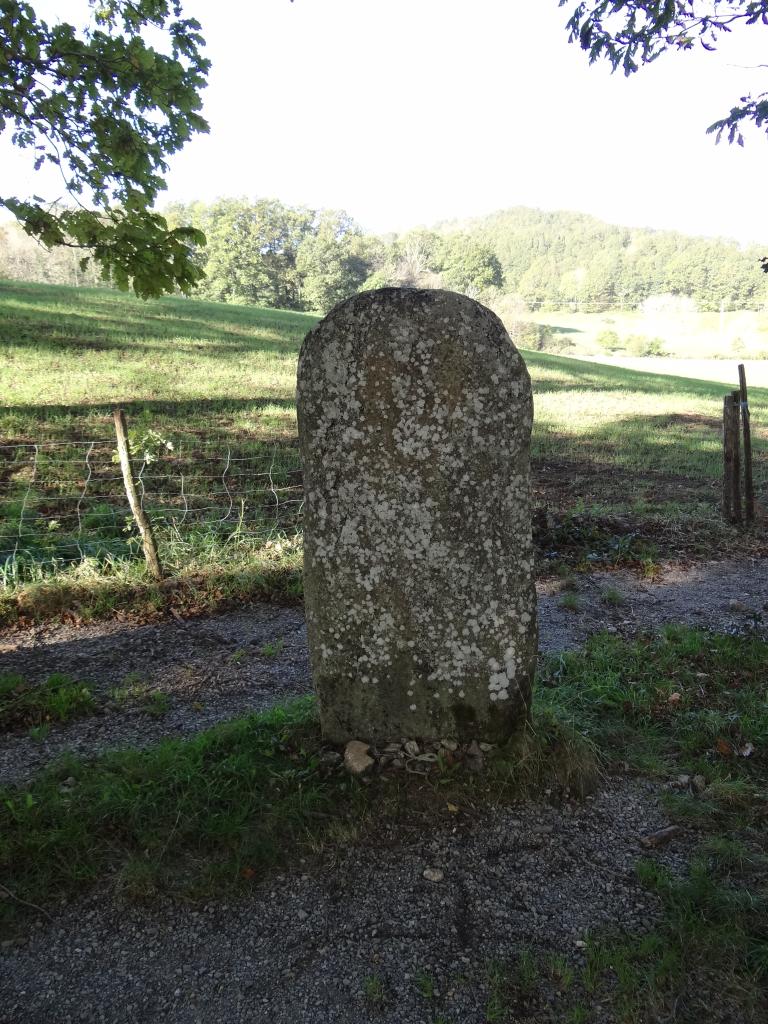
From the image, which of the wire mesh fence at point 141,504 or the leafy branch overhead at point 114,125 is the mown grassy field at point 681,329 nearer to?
the wire mesh fence at point 141,504

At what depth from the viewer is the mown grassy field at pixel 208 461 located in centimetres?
666

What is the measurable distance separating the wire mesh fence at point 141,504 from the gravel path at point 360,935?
13.8 feet

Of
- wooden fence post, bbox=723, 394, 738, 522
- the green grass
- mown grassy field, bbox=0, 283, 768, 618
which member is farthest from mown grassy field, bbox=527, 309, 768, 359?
the green grass

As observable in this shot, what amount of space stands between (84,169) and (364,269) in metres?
71.8

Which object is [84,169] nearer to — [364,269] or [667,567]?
[667,567]

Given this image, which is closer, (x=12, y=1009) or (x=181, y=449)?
(x=12, y=1009)

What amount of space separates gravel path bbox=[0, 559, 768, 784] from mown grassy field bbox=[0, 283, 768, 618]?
548 mm

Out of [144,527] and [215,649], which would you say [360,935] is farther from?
[144,527]

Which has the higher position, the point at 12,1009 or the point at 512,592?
the point at 512,592

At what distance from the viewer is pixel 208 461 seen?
416 inches

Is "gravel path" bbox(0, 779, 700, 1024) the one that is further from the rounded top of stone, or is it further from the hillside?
the hillside

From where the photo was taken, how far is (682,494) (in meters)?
11.0

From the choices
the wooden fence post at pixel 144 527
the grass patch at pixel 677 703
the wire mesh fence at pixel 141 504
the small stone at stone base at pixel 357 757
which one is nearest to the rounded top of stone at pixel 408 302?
the small stone at stone base at pixel 357 757

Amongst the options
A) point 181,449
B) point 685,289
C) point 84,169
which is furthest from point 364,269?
point 84,169
